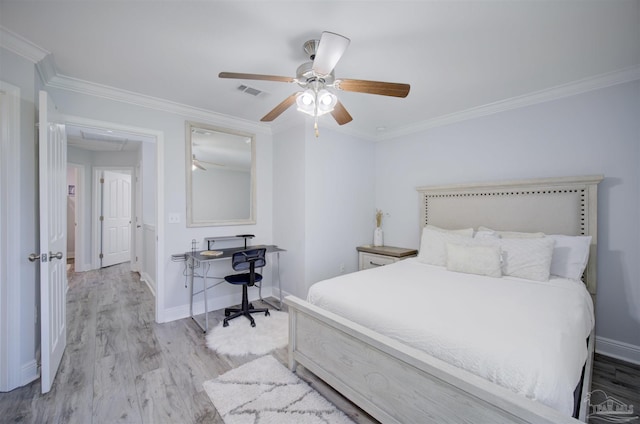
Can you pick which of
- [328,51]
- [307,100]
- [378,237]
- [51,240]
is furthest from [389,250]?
[51,240]

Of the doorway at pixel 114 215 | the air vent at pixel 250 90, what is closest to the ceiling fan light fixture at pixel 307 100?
the air vent at pixel 250 90

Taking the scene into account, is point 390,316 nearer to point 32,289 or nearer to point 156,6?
point 156,6

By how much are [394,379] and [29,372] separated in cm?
260

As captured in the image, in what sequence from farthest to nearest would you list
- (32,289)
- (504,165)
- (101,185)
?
(101,185)
(504,165)
(32,289)

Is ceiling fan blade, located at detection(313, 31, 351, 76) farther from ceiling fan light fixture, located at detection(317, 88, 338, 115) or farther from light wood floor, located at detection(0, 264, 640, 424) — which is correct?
light wood floor, located at detection(0, 264, 640, 424)

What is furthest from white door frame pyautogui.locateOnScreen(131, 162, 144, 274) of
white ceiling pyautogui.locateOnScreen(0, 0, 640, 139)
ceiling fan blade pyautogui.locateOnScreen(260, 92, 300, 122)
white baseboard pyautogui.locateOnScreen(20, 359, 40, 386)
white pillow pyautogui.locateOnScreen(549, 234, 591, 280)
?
white pillow pyautogui.locateOnScreen(549, 234, 591, 280)

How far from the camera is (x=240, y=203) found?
12.3 feet

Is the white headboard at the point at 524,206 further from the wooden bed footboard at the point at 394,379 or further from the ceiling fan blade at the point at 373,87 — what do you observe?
the ceiling fan blade at the point at 373,87

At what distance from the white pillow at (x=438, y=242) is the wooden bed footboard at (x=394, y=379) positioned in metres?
1.39

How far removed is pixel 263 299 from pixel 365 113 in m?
2.87

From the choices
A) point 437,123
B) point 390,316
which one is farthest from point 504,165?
point 390,316

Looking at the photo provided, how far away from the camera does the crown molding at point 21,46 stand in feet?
5.98

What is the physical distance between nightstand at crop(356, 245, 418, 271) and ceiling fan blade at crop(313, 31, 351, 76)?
249 cm

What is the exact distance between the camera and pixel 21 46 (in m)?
1.91
